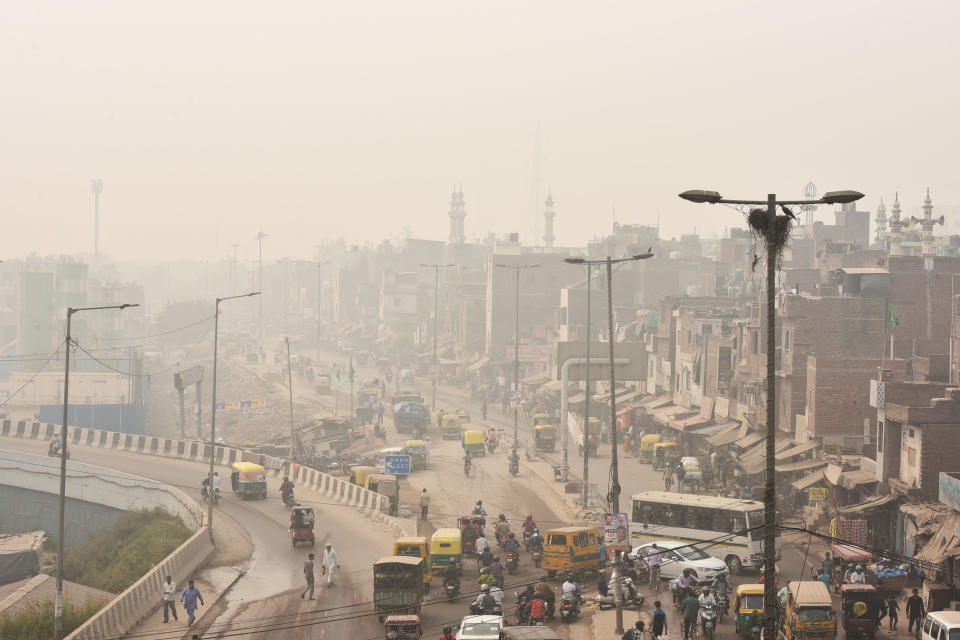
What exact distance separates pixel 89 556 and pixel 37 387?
1516 inches

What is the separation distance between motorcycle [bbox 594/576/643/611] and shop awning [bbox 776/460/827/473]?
16.9 meters

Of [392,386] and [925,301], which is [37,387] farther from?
[925,301]

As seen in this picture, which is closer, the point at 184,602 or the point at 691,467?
the point at 184,602

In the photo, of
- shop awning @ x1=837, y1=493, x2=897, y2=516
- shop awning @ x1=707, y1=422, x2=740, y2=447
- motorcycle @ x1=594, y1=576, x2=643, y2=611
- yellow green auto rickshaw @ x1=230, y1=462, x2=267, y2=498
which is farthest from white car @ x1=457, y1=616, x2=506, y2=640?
shop awning @ x1=707, y1=422, x2=740, y2=447

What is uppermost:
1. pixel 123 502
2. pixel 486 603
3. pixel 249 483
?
pixel 486 603

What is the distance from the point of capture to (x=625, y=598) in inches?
1094

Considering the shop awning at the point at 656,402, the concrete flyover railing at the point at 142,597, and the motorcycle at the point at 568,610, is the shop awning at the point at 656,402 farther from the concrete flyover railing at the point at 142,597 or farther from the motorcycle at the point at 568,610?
the motorcycle at the point at 568,610

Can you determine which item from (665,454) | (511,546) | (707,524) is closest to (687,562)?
(707,524)

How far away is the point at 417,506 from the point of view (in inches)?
1800

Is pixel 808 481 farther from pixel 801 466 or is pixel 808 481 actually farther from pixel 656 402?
pixel 656 402

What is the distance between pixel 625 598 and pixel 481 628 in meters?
7.25

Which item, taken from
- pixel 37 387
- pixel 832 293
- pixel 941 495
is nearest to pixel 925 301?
pixel 832 293

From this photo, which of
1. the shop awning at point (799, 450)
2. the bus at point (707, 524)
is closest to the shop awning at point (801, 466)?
the shop awning at point (799, 450)

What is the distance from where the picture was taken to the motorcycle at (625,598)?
27606mm
